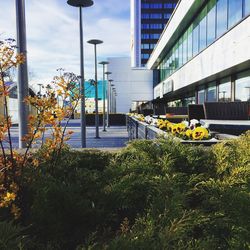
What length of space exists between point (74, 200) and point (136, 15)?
114392 mm

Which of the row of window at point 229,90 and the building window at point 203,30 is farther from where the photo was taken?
the building window at point 203,30

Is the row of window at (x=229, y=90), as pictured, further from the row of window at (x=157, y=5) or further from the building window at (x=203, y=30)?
the row of window at (x=157, y=5)

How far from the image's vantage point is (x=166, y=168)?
2.82m

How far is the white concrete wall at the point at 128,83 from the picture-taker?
62.4 m

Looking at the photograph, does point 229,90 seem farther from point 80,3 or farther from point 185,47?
point 185,47

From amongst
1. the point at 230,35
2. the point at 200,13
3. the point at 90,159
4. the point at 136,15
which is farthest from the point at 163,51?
the point at 136,15

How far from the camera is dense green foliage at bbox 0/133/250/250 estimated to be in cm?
177

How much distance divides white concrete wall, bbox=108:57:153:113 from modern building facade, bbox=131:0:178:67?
146 feet

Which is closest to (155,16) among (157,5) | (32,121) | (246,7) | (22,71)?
(157,5)

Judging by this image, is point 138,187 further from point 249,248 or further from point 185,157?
point 249,248

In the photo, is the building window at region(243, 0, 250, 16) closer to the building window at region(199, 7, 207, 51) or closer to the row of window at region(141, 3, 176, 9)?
the building window at region(199, 7, 207, 51)

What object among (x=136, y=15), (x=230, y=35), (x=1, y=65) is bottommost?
(x=1, y=65)

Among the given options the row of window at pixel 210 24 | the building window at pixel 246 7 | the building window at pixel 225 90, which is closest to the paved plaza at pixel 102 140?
the building window at pixel 225 90

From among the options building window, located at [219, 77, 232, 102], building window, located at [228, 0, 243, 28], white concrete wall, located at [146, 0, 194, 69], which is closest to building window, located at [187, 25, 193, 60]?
white concrete wall, located at [146, 0, 194, 69]
